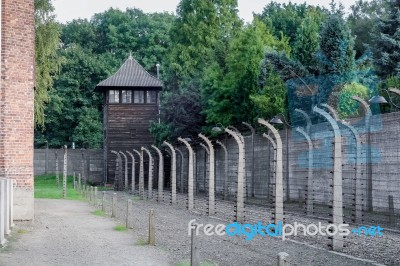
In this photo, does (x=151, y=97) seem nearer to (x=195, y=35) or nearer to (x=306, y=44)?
(x=195, y=35)

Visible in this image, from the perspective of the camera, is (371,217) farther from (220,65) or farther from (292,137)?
(220,65)

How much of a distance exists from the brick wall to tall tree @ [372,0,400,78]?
19740mm

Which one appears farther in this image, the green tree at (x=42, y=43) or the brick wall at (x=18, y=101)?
the green tree at (x=42, y=43)

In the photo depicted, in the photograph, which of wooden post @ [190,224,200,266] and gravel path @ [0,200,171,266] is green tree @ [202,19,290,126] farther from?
wooden post @ [190,224,200,266]

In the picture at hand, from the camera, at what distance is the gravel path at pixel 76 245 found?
1138 centimetres

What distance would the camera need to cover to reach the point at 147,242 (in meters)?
13.6

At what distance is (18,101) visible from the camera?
18672mm

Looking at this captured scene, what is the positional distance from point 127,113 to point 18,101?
32.2 metres

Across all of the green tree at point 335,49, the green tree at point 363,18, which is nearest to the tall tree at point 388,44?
the green tree at point 335,49

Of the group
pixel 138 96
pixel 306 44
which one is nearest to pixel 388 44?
pixel 306 44

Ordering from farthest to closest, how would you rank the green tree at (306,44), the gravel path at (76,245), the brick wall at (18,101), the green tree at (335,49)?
the green tree at (306,44) → the green tree at (335,49) → the brick wall at (18,101) → the gravel path at (76,245)

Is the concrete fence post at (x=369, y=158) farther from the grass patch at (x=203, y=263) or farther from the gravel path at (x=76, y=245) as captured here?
the grass patch at (x=203, y=263)

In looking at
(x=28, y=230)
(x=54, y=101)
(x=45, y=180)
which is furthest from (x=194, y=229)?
(x=54, y=101)

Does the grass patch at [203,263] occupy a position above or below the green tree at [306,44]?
below
